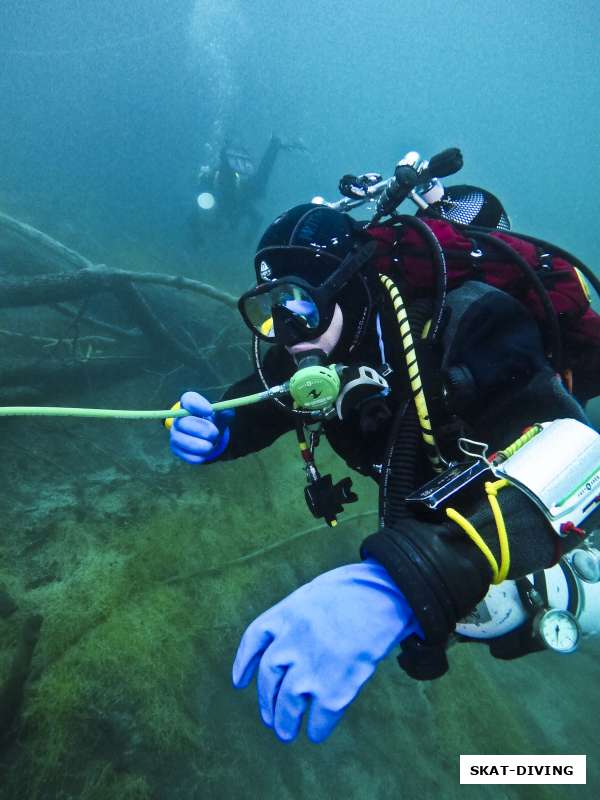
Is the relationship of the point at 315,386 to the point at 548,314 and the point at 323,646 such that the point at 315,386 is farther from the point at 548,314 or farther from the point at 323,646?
the point at 548,314

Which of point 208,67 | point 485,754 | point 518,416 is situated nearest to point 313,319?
point 518,416

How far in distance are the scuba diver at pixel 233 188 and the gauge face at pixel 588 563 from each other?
51.6 feet

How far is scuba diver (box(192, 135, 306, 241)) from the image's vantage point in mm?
14812

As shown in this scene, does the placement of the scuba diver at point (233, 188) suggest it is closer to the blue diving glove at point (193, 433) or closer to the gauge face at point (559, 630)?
the blue diving glove at point (193, 433)

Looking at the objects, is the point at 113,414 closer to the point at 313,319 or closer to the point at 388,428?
the point at 313,319

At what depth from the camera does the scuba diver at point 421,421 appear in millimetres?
1080

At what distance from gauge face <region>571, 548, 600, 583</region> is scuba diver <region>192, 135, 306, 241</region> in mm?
15741

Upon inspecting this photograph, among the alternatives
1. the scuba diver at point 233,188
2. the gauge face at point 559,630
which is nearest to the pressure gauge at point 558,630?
the gauge face at point 559,630

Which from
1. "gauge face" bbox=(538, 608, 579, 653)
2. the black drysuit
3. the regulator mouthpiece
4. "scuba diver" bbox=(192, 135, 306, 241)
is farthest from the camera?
"scuba diver" bbox=(192, 135, 306, 241)

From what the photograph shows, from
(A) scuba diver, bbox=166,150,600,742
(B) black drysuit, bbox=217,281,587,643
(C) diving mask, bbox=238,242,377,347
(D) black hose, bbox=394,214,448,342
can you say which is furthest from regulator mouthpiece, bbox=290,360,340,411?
(D) black hose, bbox=394,214,448,342

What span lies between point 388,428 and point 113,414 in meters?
1.41

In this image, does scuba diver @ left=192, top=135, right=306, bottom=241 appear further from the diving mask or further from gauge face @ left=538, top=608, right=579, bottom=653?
gauge face @ left=538, top=608, right=579, bottom=653

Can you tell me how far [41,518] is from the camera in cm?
343

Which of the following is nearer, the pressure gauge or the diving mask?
the diving mask
